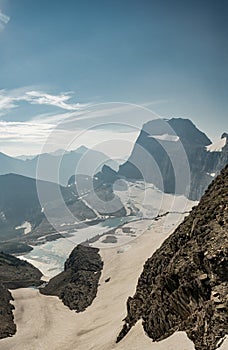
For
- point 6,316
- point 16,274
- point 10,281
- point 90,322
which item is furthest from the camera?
point 16,274

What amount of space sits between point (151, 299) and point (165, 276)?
431cm

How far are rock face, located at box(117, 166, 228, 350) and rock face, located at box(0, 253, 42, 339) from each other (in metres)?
20.9

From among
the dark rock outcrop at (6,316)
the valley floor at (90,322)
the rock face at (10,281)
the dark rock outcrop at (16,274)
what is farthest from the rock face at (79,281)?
the dark rock outcrop at (6,316)

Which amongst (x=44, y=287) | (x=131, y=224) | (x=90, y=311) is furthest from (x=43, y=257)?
(x=90, y=311)

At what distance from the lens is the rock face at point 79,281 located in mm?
73250

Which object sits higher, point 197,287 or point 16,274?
point 197,287

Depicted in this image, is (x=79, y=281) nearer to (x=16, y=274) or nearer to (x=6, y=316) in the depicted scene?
(x=6, y=316)

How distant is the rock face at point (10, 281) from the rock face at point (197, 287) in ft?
68.5

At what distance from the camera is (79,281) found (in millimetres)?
83312

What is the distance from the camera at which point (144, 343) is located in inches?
1366

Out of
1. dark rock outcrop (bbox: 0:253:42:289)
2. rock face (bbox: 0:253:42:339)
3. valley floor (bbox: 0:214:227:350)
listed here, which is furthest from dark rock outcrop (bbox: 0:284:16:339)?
dark rock outcrop (bbox: 0:253:42:289)

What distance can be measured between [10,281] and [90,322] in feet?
127

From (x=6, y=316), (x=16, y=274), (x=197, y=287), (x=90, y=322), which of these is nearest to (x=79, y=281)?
(x=6, y=316)

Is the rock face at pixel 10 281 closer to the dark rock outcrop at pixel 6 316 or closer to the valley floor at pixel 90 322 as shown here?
the dark rock outcrop at pixel 6 316
